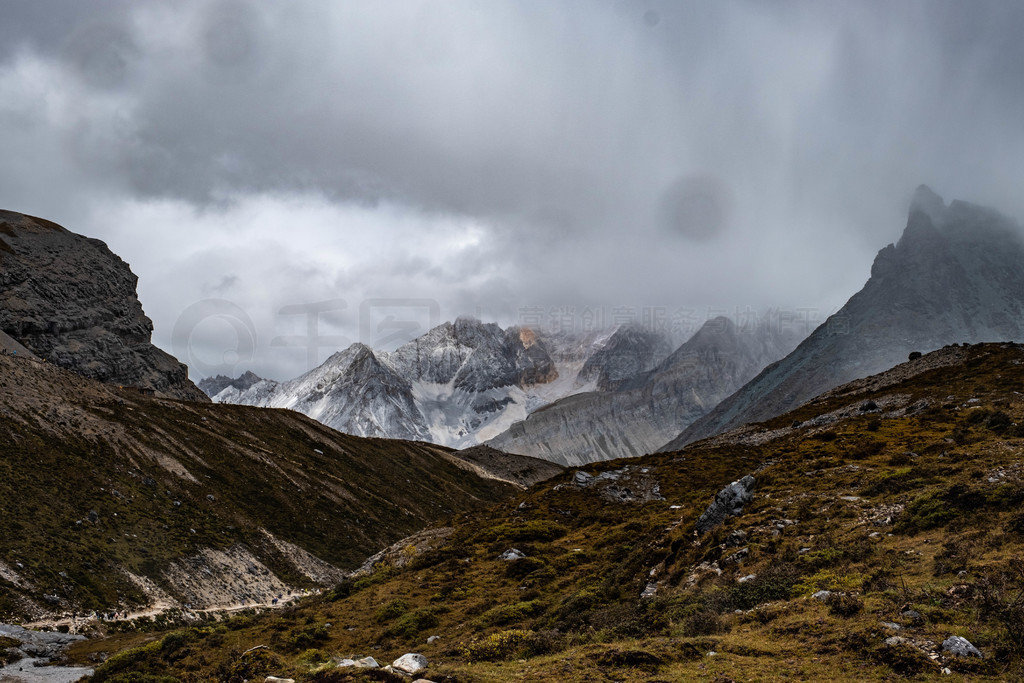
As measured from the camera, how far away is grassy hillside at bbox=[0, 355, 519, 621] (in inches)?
1913

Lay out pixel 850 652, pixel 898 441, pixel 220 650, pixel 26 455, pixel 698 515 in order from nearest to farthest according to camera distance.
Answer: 1. pixel 850 652
2. pixel 220 650
3. pixel 698 515
4. pixel 898 441
5. pixel 26 455

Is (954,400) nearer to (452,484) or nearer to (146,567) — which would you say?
(146,567)

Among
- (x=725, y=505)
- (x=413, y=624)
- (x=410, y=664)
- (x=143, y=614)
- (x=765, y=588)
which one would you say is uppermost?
(x=725, y=505)

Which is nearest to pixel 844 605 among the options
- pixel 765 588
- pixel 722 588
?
pixel 765 588

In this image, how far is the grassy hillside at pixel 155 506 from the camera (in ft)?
159

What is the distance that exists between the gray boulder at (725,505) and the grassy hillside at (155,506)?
1863 inches

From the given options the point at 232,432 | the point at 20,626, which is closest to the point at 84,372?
the point at 232,432

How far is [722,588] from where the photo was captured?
734 inches

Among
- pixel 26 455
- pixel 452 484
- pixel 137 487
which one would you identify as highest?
pixel 26 455

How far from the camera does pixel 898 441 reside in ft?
119

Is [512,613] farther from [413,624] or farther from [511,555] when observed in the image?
[511,555]

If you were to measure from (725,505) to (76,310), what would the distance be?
662 feet

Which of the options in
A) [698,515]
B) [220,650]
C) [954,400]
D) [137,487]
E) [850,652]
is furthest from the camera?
[137,487]

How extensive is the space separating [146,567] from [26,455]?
68.8 feet
